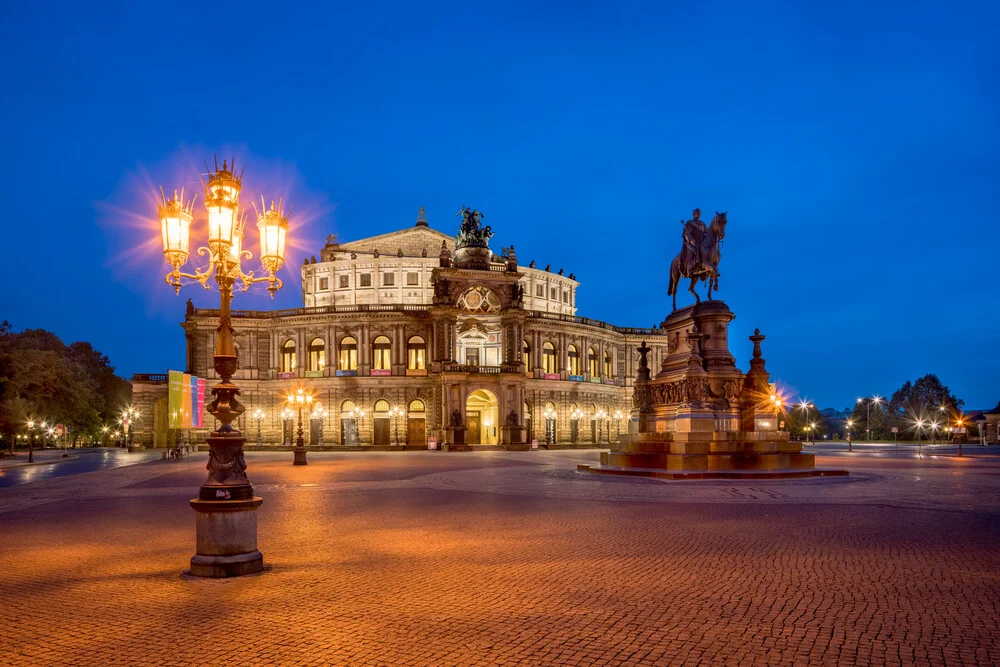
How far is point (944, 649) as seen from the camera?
21.3 ft

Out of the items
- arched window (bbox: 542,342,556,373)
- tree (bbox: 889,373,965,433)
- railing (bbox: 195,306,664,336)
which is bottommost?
tree (bbox: 889,373,965,433)

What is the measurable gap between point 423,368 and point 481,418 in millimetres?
7980

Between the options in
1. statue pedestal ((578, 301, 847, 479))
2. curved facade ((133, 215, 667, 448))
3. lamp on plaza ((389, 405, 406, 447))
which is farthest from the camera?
lamp on plaza ((389, 405, 406, 447))

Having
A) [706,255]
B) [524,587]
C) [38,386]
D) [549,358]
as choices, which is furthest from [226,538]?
[549,358]

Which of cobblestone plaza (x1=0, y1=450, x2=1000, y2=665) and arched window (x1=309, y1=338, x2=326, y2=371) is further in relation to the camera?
arched window (x1=309, y1=338, x2=326, y2=371)

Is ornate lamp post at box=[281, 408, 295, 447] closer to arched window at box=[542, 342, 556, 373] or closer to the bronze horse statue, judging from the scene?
arched window at box=[542, 342, 556, 373]

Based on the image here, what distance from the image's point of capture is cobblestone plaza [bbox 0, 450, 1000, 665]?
6641mm

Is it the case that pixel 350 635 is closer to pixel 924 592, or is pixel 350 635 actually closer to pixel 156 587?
pixel 156 587

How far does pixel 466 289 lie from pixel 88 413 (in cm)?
4786

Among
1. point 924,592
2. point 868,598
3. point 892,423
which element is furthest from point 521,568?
point 892,423

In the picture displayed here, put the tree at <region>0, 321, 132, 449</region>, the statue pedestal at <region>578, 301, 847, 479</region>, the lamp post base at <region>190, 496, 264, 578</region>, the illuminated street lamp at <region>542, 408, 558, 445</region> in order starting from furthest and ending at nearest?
the illuminated street lamp at <region>542, 408, 558, 445</region> → the tree at <region>0, 321, 132, 449</region> → the statue pedestal at <region>578, 301, 847, 479</region> → the lamp post base at <region>190, 496, 264, 578</region>

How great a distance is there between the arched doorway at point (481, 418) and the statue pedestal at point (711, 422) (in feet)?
146

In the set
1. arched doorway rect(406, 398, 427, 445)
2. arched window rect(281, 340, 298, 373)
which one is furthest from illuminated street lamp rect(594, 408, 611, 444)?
arched window rect(281, 340, 298, 373)

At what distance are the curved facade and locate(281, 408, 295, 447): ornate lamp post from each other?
0.76 ft
